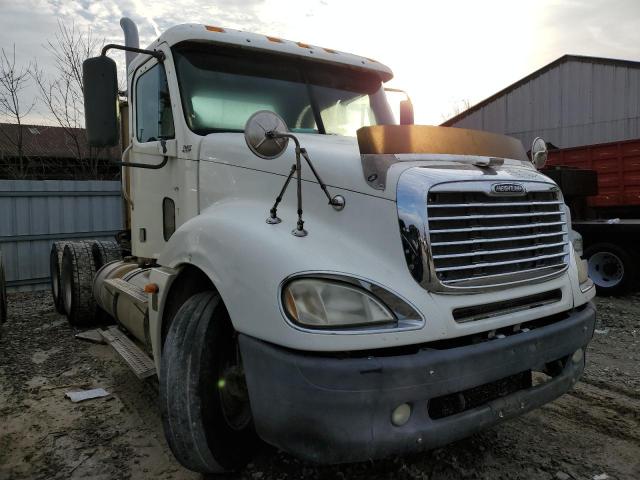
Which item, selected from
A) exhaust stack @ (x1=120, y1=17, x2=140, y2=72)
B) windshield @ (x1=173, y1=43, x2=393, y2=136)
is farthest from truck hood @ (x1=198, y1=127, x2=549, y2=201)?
exhaust stack @ (x1=120, y1=17, x2=140, y2=72)

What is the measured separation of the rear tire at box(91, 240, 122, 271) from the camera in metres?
6.11

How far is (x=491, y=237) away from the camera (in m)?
2.34

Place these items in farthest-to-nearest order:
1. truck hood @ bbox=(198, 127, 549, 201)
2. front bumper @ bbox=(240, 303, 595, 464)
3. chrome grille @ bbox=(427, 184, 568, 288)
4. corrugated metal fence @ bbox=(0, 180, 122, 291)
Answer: corrugated metal fence @ bbox=(0, 180, 122, 291)
truck hood @ bbox=(198, 127, 549, 201)
chrome grille @ bbox=(427, 184, 568, 288)
front bumper @ bbox=(240, 303, 595, 464)

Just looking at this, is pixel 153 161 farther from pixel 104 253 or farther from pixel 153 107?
pixel 104 253

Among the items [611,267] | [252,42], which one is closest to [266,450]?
[252,42]

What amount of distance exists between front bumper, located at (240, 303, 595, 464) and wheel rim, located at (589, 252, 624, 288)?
666cm

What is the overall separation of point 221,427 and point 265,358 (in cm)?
64

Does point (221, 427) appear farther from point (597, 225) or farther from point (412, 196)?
point (597, 225)

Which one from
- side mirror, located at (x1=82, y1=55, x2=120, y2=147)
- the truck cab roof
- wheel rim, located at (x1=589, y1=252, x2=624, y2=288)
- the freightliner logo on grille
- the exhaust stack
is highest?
the exhaust stack

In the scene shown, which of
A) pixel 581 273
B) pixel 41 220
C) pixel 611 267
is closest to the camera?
pixel 581 273

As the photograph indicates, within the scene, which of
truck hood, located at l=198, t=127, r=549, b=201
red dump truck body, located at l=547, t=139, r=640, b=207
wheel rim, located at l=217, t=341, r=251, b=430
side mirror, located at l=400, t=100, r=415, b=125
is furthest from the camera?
red dump truck body, located at l=547, t=139, r=640, b=207

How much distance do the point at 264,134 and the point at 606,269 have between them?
737cm

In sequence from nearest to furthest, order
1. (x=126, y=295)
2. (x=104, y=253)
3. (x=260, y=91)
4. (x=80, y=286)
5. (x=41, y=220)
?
1. (x=260, y=91)
2. (x=126, y=295)
3. (x=80, y=286)
4. (x=104, y=253)
5. (x=41, y=220)

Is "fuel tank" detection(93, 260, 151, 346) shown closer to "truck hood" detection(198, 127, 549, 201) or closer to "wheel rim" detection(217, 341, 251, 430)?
"wheel rim" detection(217, 341, 251, 430)
